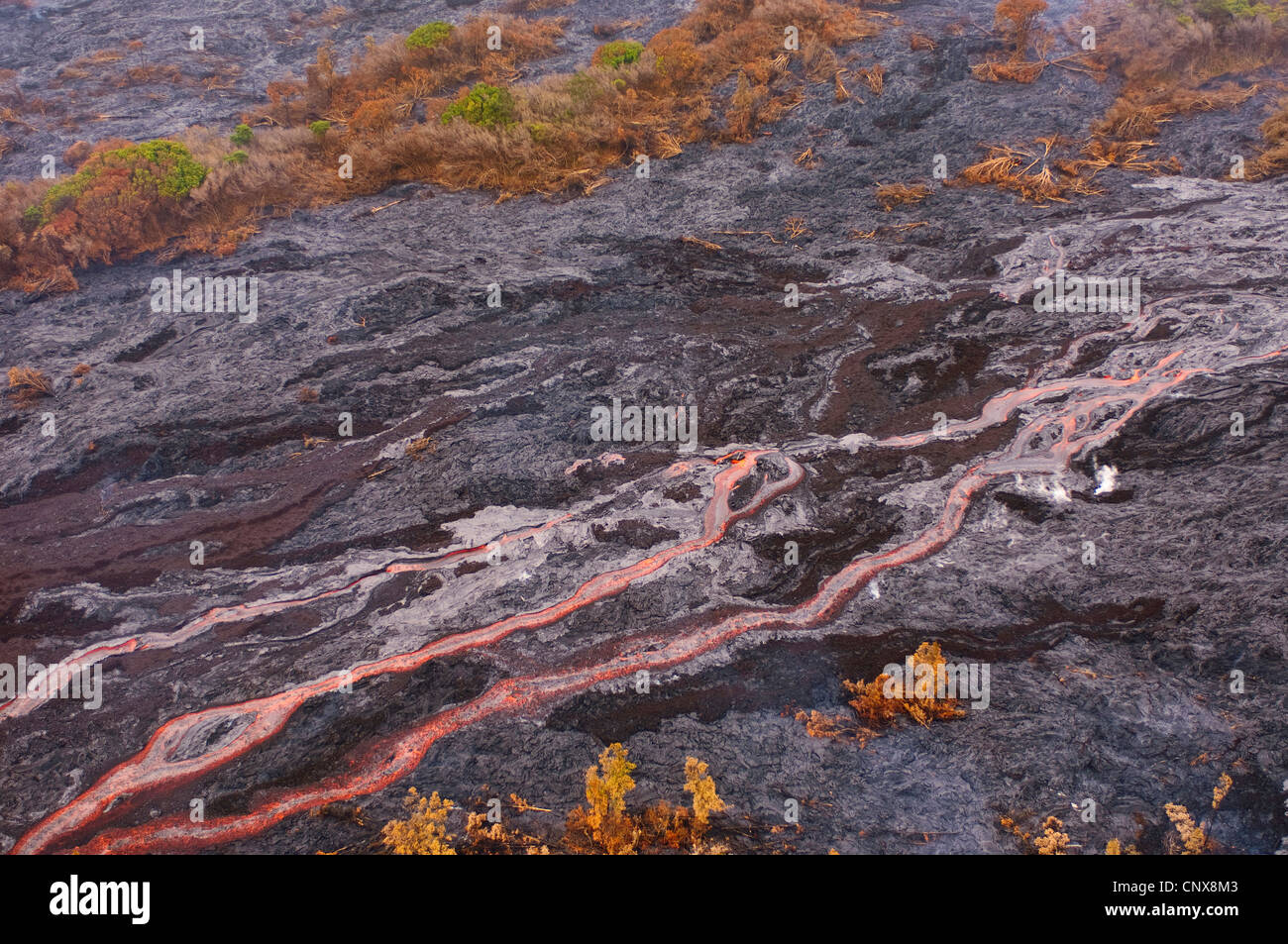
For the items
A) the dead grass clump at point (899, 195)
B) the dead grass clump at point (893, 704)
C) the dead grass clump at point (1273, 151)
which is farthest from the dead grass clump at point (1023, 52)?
the dead grass clump at point (893, 704)

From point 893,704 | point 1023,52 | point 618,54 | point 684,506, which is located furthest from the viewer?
point 618,54

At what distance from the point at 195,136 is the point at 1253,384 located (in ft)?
60.9

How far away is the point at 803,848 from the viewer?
194 inches

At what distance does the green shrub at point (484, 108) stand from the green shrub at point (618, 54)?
113 inches

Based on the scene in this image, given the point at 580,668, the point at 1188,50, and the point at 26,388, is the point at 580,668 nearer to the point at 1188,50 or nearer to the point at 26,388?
the point at 26,388

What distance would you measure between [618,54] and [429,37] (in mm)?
4967

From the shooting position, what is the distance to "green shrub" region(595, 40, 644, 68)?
49.1ft

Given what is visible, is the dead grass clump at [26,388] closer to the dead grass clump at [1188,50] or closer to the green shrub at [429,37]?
the green shrub at [429,37]

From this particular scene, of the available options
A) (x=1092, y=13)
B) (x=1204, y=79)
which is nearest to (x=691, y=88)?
(x=1092, y=13)

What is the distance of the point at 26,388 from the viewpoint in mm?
9258

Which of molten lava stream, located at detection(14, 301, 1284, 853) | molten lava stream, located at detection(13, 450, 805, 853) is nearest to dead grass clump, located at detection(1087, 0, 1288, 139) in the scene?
molten lava stream, located at detection(14, 301, 1284, 853)

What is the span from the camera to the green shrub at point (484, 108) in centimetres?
1345

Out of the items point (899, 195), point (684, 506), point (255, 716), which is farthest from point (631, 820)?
point (899, 195)

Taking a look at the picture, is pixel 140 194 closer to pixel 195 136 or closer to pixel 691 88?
pixel 195 136
